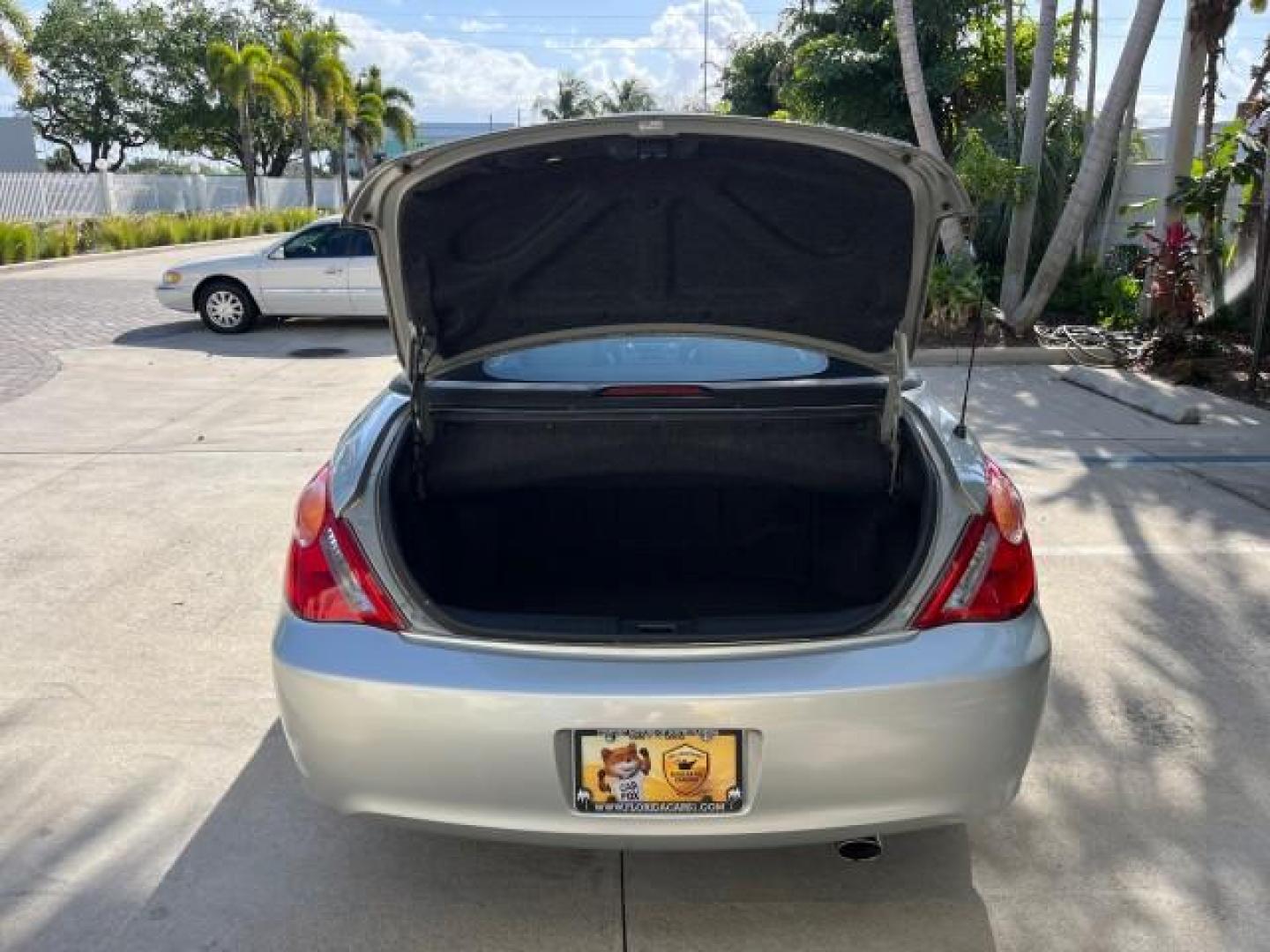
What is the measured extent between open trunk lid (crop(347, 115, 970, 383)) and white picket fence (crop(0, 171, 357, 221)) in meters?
27.5

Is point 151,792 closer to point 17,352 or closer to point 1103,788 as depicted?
point 1103,788

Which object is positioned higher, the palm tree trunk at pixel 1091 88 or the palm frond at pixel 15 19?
the palm frond at pixel 15 19

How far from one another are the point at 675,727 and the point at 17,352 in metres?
11.3

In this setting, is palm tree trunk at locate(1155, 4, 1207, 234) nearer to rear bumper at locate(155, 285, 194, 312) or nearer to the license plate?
the license plate

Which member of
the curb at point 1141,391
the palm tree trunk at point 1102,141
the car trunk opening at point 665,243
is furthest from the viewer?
the palm tree trunk at point 1102,141

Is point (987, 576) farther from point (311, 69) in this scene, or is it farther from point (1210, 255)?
point (311, 69)

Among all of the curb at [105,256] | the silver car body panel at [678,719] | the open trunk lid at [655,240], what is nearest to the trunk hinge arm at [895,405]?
the open trunk lid at [655,240]

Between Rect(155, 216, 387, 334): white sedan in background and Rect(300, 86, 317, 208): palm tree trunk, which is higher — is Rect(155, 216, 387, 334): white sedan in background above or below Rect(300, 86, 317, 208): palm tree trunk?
below

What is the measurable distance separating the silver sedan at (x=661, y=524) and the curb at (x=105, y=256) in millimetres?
20361

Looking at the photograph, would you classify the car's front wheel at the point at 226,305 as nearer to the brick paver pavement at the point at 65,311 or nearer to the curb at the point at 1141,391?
the brick paver pavement at the point at 65,311

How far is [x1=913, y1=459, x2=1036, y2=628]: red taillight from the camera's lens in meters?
2.42

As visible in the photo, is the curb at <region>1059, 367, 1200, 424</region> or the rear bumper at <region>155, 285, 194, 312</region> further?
the rear bumper at <region>155, 285, 194, 312</region>

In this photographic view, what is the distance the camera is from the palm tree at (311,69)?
42.8 meters

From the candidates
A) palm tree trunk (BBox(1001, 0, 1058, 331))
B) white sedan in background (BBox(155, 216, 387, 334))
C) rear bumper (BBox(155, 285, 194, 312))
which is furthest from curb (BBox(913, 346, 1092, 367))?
rear bumper (BBox(155, 285, 194, 312))
